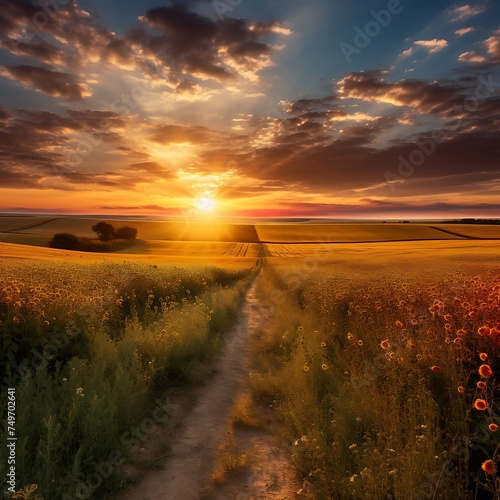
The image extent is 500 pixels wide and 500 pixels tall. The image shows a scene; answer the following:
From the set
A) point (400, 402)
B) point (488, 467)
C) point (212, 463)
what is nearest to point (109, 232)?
point (212, 463)

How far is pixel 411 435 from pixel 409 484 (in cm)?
63

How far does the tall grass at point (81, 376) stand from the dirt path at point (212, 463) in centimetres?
50

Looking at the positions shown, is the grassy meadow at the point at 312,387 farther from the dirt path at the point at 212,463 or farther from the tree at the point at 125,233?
the tree at the point at 125,233

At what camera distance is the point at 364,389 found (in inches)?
213

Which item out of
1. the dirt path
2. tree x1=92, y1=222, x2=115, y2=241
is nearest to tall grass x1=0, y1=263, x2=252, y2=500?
the dirt path

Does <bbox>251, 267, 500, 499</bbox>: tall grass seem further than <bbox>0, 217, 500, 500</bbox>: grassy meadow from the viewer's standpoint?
No

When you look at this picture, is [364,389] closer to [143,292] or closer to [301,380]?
[301,380]

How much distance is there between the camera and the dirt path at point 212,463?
14.5 ft

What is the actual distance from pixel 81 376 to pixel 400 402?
499 centimetres

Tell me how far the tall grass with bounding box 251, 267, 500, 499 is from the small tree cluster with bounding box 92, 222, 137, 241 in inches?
2621

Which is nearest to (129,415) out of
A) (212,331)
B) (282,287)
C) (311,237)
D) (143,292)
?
(212,331)

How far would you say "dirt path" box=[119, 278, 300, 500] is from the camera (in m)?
4.42

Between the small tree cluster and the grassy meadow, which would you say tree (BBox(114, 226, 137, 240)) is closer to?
the small tree cluster
